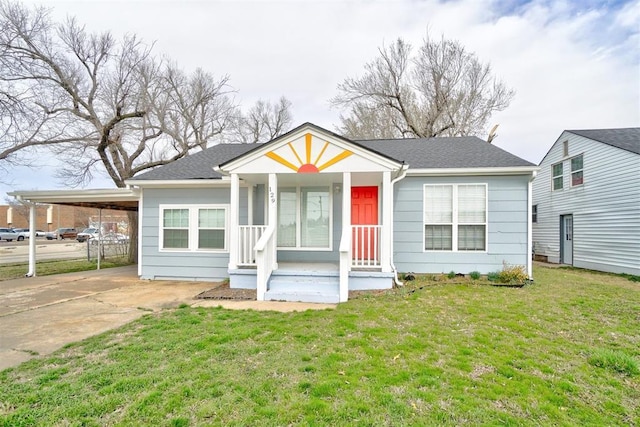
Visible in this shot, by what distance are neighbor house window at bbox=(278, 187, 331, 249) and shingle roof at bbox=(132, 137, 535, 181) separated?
172 cm

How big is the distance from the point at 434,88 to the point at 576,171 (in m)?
10.2

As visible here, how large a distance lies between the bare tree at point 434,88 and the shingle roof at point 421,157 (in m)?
11.0

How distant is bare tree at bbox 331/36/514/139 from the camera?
63.5 ft

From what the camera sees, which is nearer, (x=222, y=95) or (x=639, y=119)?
(x=639, y=119)

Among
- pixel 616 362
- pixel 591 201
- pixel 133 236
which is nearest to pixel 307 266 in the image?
pixel 616 362

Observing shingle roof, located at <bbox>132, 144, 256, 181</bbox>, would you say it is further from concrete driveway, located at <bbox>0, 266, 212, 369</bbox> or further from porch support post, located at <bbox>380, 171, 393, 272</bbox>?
porch support post, located at <bbox>380, 171, 393, 272</bbox>

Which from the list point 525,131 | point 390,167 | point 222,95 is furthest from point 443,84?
point 390,167

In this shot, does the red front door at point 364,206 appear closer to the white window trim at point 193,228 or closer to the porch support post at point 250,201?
the porch support post at point 250,201

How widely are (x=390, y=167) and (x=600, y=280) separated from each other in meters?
7.56

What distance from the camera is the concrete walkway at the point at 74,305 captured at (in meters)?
4.04

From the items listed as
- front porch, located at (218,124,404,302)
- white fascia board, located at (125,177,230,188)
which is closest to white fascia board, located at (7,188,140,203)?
white fascia board, located at (125,177,230,188)

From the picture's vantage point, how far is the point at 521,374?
3.01 m

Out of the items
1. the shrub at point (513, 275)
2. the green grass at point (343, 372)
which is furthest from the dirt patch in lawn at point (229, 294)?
the shrub at point (513, 275)

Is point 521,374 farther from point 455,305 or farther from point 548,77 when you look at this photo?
point 548,77
